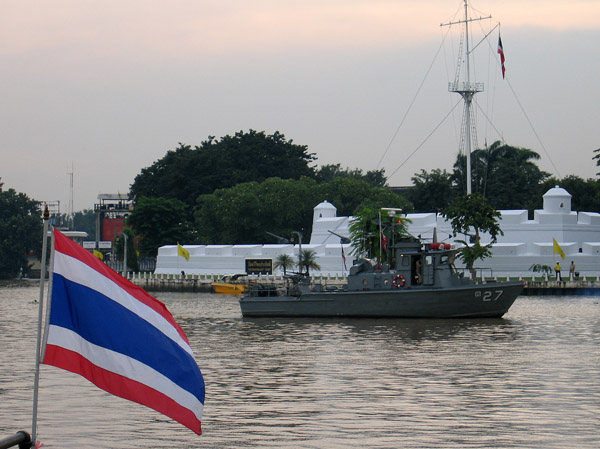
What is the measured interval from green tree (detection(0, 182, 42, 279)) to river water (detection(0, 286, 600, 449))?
89.1m

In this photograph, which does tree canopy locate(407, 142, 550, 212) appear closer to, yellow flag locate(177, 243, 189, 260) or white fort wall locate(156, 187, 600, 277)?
white fort wall locate(156, 187, 600, 277)

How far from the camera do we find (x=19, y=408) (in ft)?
51.9

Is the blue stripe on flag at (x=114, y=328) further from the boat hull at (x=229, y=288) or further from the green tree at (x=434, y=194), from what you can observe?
the green tree at (x=434, y=194)

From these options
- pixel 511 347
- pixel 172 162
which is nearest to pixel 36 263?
pixel 172 162

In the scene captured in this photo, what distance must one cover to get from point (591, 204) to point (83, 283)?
83621 millimetres

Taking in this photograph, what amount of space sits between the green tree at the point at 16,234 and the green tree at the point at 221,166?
13613 millimetres

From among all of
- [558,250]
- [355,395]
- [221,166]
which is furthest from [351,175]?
[355,395]

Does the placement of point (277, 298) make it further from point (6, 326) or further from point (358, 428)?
point (358, 428)

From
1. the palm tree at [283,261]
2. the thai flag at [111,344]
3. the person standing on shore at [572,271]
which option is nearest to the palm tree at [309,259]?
the palm tree at [283,261]

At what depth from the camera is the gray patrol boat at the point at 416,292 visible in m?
36.5

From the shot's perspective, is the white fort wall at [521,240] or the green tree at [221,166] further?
the green tree at [221,166]

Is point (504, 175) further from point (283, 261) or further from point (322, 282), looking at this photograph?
point (322, 282)

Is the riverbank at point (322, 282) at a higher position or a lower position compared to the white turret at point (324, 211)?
lower

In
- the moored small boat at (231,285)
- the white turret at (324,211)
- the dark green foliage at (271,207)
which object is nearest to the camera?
the moored small boat at (231,285)
